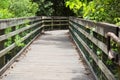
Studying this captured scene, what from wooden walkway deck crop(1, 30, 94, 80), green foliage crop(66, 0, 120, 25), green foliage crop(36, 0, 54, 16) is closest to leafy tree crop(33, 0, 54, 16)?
green foliage crop(36, 0, 54, 16)

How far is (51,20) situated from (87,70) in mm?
20476

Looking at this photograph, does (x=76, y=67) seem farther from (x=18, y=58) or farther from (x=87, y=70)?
(x=18, y=58)

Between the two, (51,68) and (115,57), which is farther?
(51,68)

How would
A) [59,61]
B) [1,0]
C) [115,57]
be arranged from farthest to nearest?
[1,0]
[59,61]
[115,57]

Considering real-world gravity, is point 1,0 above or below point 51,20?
above

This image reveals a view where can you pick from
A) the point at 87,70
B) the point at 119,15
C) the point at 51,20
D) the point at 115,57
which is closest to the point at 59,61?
the point at 87,70

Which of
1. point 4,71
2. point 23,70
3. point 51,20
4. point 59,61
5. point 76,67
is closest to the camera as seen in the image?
point 4,71

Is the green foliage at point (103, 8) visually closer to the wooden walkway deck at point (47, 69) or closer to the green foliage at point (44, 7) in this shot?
the wooden walkway deck at point (47, 69)

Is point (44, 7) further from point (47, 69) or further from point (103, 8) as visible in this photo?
point (103, 8)

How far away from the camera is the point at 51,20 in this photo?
2859cm

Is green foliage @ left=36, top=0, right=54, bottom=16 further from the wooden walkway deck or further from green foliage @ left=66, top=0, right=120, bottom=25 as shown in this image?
green foliage @ left=66, top=0, right=120, bottom=25

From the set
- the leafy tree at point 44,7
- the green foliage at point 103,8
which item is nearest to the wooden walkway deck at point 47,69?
the green foliage at point 103,8

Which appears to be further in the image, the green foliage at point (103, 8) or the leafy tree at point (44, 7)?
the leafy tree at point (44, 7)

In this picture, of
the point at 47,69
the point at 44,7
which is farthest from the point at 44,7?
the point at 47,69
